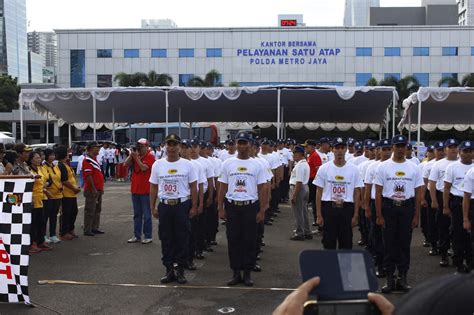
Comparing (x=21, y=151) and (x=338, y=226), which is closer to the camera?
(x=338, y=226)

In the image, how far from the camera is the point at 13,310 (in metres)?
5.82

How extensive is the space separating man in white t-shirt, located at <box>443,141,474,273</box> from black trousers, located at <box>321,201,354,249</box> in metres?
1.51

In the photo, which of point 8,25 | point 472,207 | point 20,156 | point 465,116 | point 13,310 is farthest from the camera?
point 8,25

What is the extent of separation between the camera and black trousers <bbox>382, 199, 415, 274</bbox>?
6734mm

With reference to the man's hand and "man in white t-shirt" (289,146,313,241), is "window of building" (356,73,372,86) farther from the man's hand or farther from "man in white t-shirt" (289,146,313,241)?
the man's hand

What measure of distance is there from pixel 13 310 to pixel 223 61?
54081 mm

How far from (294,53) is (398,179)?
52467 millimetres

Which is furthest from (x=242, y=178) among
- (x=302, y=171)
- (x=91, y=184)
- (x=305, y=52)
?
(x=305, y=52)

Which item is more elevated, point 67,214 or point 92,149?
point 92,149

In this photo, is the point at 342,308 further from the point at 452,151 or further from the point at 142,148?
the point at 142,148

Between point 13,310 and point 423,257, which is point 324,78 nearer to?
point 423,257

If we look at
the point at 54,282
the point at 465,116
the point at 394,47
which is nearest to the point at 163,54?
the point at 394,47

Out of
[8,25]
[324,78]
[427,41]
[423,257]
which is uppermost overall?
[8,25]

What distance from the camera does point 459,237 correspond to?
7594 mm
